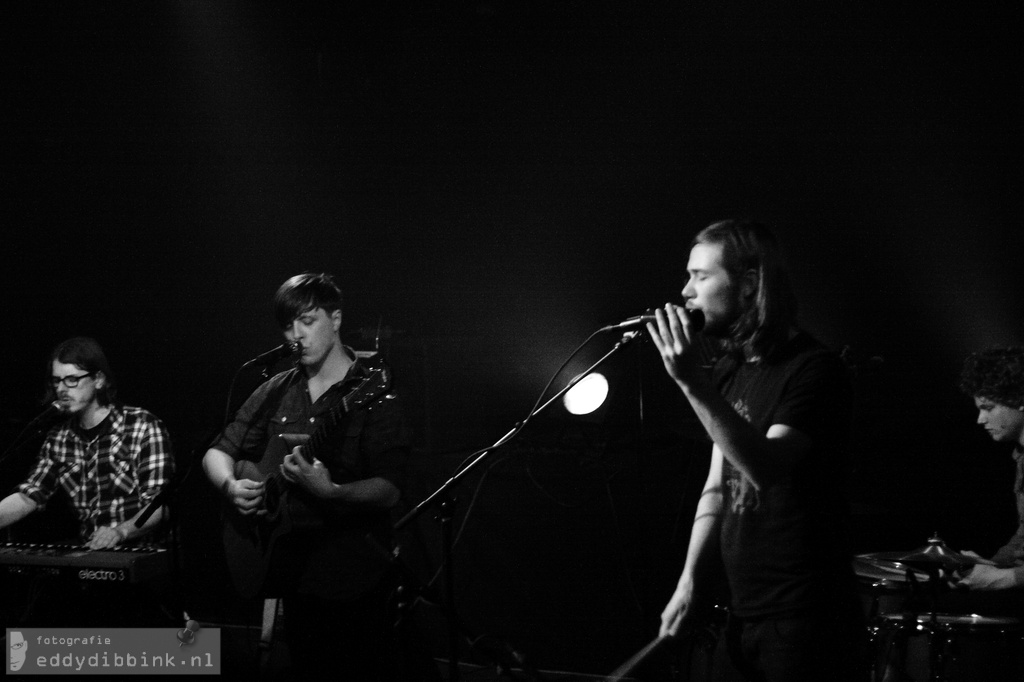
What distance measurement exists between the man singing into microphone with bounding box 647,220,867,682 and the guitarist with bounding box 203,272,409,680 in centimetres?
146

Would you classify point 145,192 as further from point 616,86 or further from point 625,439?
point 625,439

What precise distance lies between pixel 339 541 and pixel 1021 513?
8.52 feet

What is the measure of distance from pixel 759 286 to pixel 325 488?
69.4 inches

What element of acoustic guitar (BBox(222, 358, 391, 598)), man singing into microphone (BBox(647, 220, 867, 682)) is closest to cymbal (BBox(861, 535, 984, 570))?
man singing into microphone (BBox(647, 220, 867, 682))

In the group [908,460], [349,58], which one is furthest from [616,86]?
[908,460]

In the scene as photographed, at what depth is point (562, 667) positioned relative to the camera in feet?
13.5

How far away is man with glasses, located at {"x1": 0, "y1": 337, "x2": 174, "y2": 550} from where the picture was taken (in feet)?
13.9

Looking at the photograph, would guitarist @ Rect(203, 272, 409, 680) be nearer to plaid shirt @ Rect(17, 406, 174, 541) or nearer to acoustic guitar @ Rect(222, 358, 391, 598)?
acoustic guitar @ Rect(222, 358, 391, 598)

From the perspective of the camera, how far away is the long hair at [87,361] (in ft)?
14.4

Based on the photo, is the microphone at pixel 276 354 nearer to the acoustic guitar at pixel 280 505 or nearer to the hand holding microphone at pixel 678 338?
the acoustic guitar at pixel 280 505

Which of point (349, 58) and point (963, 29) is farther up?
point (349, 58)

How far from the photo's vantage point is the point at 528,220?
16.5 feet

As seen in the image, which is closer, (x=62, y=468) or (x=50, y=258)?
(x=62, y=468)

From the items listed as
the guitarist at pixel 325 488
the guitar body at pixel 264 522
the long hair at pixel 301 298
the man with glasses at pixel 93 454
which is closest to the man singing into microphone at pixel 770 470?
the guitarist at pixel 325 488
